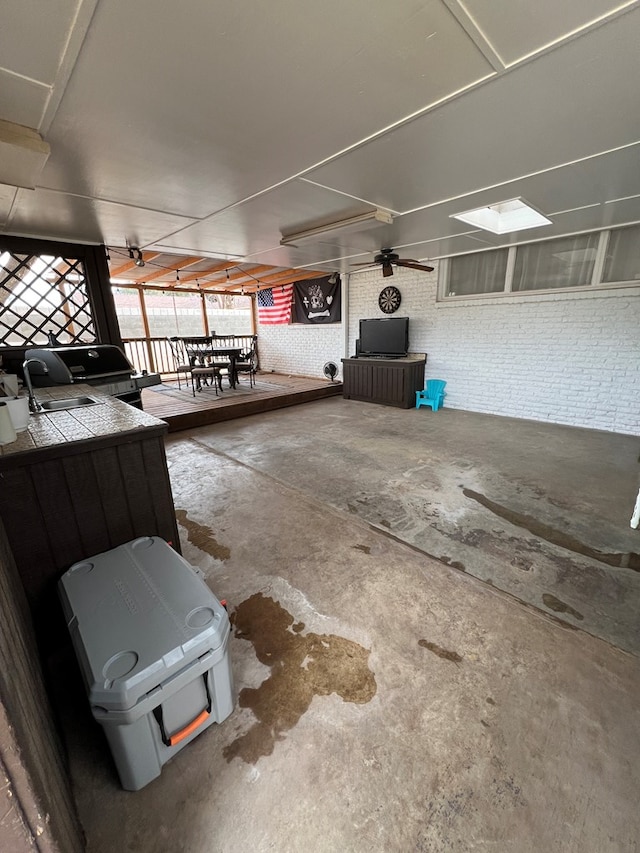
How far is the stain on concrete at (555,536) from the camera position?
2.13 m

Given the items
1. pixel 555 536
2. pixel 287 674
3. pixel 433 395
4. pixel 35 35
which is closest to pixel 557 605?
pixel 555 536

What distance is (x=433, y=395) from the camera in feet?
20.0

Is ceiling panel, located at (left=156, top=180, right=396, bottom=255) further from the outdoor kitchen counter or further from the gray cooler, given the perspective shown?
the gray cooler

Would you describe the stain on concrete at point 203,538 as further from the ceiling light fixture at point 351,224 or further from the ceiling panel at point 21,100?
the ceiling light fixture at point 351,224

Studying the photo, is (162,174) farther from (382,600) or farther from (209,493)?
(382,600)

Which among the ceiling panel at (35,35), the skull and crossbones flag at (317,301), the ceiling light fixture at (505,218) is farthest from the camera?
the skull and crossbones flag at (317,301)

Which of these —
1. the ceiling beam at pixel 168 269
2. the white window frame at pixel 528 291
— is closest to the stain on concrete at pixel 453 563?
the white window frame at pixel 528 291

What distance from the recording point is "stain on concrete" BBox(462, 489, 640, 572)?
2.13 m

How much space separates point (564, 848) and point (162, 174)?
3814 millimetres

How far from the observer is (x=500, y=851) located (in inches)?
37.8

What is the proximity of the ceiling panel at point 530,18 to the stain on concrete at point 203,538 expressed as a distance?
2.80 metres

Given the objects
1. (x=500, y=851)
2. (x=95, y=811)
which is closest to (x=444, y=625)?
(x=500, y=851)

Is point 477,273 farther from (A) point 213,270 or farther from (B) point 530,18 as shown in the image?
(A) point 213,270

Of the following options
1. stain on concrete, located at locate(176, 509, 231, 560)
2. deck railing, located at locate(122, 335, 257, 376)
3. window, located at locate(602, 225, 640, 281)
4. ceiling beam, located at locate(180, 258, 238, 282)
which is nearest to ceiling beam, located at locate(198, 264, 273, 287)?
ceiling beam, located at locate(180, 258, 238, 282)
